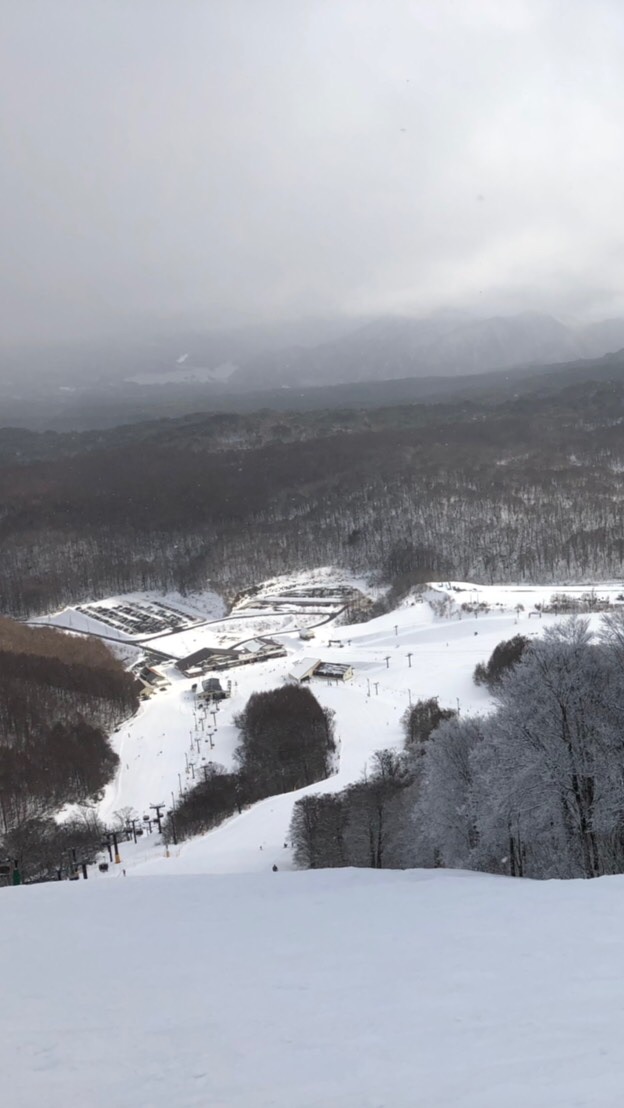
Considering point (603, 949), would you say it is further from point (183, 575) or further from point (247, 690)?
point (183, 575)

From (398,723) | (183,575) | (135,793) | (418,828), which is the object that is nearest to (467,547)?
(183,575)

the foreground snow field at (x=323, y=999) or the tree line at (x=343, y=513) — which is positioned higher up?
the tree line at (x=343, y=513)

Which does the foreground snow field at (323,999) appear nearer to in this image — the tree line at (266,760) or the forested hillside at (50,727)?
the tree line at (266,760)

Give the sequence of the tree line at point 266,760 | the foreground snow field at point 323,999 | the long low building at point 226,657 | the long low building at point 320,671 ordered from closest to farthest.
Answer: the foreground snow field at point 323,999 → the tree line at point 266,760 → the long low building at point 320,671 → the long low building at point 226,657

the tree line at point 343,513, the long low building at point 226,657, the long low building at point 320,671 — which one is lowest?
the long low building at point 320,671

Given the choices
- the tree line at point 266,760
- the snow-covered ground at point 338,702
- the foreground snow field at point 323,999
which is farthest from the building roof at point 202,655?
the foreground snow field at point 323,999

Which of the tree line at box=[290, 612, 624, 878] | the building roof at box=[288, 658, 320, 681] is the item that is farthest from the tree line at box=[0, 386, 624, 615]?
the tree line at box=[290, 612, 624, 878]
